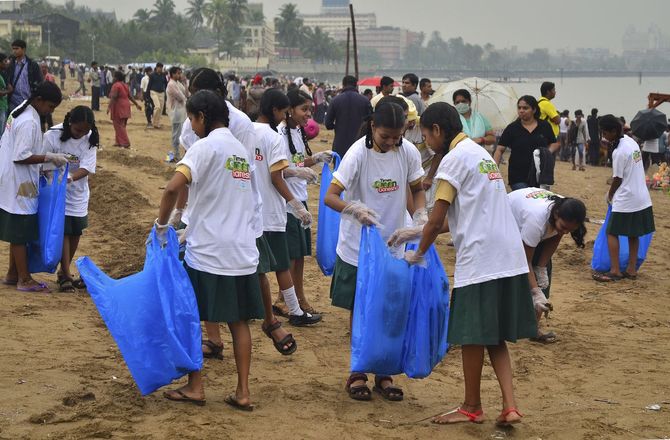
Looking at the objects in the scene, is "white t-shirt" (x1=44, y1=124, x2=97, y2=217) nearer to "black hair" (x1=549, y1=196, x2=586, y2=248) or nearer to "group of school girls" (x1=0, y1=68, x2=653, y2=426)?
"group of school girls" (x1=0, y1=68, x2=653, y2=426)

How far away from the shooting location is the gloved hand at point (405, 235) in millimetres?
5488

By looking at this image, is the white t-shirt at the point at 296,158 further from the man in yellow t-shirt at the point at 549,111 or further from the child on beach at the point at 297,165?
the man in yellow t-shirt at the point at 549,111

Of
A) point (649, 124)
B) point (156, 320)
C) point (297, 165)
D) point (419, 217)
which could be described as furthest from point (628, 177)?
point (649, 124)

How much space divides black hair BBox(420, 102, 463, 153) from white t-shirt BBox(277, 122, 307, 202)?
2183 millimetres

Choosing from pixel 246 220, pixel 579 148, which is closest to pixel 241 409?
pixel 246 220

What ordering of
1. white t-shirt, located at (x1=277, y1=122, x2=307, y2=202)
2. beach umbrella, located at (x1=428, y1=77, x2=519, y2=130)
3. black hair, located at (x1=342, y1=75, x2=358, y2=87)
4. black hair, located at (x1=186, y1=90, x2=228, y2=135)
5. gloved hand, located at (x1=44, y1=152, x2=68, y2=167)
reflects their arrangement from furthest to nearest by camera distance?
1. beach umbrella, located at (x1=428, y1=77, x2=519, y2=130)
2. black hair, located at (x1=342, y1=75, x2=358, y2=87)
3. gloved hand, located at (x1=44, y1=152, x2=68, y2=167)
4. white t-shirt, located at (x1=277, y1=122, x2=307, y2=202)
5. black hair, located at (x1=186, y1=90, x2=228, y2=135)

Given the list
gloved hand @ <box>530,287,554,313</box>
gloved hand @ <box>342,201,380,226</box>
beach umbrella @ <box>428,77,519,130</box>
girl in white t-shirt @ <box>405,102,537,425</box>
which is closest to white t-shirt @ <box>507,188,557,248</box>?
gloved hand @ <box>530,287,554,313</box>

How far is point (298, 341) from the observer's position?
6.95 metres

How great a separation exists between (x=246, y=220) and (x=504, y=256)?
141 cm

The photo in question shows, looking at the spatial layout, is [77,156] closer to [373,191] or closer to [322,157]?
[322,157]

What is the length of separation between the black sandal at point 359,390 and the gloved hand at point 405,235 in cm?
84

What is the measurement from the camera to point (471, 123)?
11.1 m

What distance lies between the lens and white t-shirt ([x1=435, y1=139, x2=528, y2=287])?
4.97 meters

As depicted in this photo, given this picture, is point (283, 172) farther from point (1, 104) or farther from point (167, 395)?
point (1, 104)
